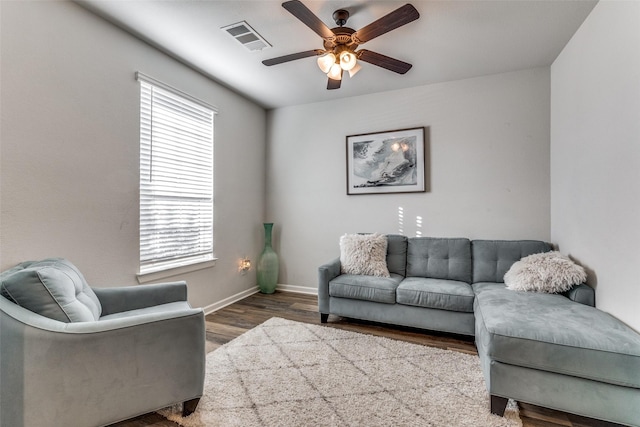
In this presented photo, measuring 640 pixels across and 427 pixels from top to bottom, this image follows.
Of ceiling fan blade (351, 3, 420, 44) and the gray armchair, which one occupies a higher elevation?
ceiling fan blade (351, 3, 420, 44)

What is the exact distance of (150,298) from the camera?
213 centimetres

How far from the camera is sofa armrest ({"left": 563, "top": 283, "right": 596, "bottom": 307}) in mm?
2115

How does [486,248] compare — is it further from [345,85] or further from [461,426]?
[345,85]

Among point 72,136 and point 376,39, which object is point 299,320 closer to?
point 72,136

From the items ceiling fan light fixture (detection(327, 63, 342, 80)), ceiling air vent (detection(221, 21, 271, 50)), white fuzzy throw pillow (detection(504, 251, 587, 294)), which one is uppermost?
ceiling air vent (detection(221, 21, 271, 50))

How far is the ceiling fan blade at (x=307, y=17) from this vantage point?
171 centimetres

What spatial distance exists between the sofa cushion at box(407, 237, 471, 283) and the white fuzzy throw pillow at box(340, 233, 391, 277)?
1.06 feet

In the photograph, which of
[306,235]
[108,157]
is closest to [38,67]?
[108,157]

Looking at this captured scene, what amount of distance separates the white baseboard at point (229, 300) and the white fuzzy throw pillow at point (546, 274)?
3.03 m

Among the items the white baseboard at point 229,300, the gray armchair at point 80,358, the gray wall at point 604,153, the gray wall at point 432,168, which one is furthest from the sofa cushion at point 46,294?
the gray wall at point 604,153

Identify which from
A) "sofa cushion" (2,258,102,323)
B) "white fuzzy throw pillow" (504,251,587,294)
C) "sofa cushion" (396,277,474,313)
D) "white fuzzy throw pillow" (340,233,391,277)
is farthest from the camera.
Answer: "white fuzzy throw pillow" (340,233,391,277)

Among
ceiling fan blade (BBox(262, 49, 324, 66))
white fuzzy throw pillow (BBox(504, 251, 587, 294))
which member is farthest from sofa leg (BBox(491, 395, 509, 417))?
ceiling fan blade (BBox(262, 49, 324, 66))

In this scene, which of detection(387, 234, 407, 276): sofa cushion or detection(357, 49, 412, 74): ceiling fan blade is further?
detection(387, 234, 407, 276): sofa cushion

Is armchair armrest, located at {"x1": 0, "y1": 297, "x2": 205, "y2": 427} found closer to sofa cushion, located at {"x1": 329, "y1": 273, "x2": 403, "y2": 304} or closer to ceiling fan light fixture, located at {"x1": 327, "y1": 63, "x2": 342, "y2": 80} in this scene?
sofa cushion, located at {"x1": 329, "y1": 273, "x2": 403, "y2": 304}
